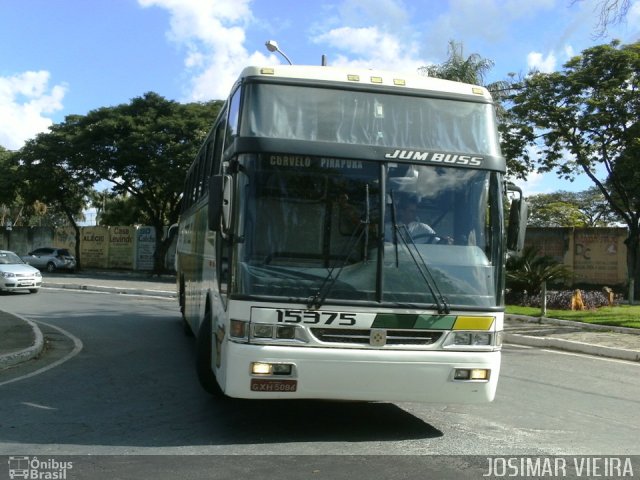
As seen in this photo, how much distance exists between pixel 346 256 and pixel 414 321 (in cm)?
80

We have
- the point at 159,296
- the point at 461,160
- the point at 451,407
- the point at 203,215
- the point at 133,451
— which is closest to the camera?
the point at 133,451

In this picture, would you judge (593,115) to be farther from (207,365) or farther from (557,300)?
(207,365)

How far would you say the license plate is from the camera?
5.36 metres

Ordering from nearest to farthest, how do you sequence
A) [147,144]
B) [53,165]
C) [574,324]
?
1. [574,324]
2. [147,144]
3. [53,165]

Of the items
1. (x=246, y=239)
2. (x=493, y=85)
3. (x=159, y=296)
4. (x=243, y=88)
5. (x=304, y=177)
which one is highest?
(x=493, y=85)

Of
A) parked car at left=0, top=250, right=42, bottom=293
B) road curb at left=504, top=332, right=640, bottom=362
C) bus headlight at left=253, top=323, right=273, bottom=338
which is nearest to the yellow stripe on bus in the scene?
bus headlight at left=253, top=323, right=273, bottom=338

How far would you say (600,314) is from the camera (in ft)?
54.0

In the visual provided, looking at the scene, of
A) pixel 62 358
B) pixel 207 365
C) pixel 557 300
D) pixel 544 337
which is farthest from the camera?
pixel 557 300

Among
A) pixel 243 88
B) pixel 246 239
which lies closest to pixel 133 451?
pixel 246 239

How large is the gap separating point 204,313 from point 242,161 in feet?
9.08

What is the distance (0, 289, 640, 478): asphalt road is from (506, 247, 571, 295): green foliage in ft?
29.5

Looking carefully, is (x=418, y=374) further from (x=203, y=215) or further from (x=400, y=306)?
(x=203, y=215)

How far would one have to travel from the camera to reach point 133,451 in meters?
5.34

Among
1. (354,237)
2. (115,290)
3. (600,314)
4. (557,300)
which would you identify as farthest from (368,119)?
(115,290)
